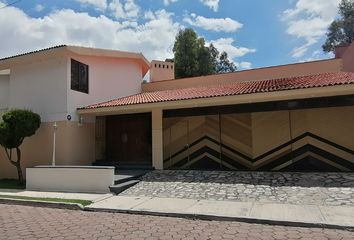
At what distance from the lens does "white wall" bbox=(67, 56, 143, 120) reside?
1538 cm

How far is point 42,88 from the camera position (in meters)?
15.2

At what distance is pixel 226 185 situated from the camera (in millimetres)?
10820

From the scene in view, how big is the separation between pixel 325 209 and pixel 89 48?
A: 1185 cm

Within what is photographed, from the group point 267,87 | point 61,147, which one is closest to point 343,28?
point 267,87

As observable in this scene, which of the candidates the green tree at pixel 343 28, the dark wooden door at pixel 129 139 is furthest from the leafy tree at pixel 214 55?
the dark wooden door at pixel 129 139

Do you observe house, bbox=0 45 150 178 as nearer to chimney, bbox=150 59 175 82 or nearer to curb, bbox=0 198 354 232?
curb, bbox=0 198 354 232

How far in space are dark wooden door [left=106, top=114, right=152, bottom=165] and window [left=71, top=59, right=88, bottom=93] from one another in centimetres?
219

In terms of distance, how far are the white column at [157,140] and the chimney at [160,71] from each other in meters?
9.57

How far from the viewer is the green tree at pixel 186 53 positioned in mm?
33500

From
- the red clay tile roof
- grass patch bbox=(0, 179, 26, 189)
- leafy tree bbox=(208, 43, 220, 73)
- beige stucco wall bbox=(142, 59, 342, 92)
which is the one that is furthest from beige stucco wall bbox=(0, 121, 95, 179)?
leafy tree bbox=(208, 43, 220, 73)

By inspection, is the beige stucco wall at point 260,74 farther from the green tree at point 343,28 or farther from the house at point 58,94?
the green tree at point 343,28

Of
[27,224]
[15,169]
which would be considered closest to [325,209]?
[27,224]

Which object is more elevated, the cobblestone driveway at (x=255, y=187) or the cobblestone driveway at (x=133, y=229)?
the cobblestone driveway at (x=255, y=187)

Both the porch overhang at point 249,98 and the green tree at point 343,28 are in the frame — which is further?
the green tree at point 343,28
